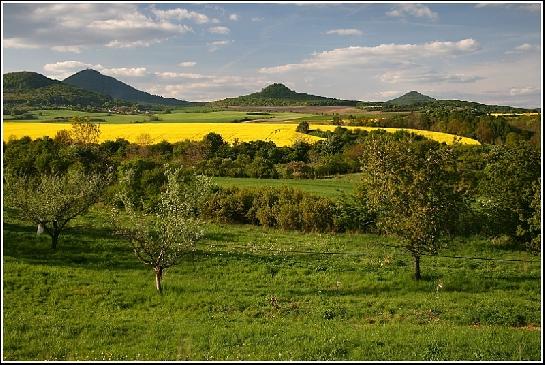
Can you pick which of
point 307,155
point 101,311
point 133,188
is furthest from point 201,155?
point 101,311

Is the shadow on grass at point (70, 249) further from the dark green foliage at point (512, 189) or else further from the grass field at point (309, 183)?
the dark green foliage at point (512, 189)

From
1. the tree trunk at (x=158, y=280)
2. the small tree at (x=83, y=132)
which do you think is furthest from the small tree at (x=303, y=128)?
the tree trunk at (x=158, y=280)

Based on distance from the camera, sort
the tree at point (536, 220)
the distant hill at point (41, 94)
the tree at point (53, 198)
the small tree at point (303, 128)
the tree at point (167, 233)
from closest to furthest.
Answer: the tree at point (167, 233) < the tree at point (536, 220) < the tree at point (53, 198) < the small tree at point (303, 128) < the distant hill at point (41, 94)

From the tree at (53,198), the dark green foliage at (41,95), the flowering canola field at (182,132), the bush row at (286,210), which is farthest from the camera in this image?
the dark green foliage at (41,95)

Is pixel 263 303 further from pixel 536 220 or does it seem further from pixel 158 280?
pixel 536 220

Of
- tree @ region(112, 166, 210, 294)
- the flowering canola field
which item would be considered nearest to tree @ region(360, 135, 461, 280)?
tree @ region(112, 166, 210, 294)

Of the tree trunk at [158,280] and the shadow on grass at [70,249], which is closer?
the tree trunk at [158,280]

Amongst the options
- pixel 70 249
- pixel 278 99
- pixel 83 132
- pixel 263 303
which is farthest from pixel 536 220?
pixel 278 99
